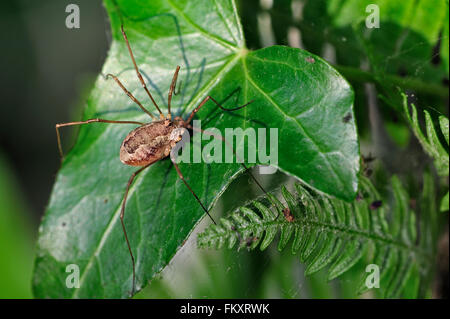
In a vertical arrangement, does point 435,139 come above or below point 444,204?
above

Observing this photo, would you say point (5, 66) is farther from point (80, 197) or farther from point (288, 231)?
point (288, 231)

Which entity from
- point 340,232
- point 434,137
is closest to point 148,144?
point 340,232

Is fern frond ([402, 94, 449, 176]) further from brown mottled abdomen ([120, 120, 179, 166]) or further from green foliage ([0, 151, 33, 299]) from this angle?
green foliage ([0, 151, 33, 299])

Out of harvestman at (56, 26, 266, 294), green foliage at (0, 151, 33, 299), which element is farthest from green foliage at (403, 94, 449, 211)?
green foliage at (0, 151, 33, 299)

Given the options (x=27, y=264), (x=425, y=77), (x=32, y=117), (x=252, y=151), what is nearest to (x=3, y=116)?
(x=32, y=117)

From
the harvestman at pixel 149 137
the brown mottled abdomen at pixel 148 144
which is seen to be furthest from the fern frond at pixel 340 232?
the brown mottled abdomen at pixel 148 144

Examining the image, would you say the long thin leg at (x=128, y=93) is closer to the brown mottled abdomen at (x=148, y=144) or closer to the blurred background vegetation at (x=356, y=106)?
the brown mottled abdomen at (x=148, y=144)

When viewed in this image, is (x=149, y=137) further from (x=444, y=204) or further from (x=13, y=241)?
(x=13, y=241)
